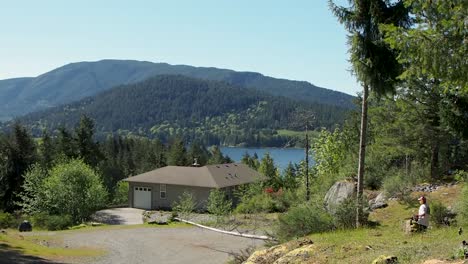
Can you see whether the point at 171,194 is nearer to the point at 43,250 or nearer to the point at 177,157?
the point at 43,250

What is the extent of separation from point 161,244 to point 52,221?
618 inches

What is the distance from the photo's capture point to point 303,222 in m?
16.9

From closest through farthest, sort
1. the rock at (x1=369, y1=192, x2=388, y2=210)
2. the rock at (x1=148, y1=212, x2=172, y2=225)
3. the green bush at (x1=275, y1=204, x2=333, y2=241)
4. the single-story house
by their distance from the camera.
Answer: the green bush at (x1=275, y1=204, x2=333, y2=241), the rock at (x1=369, y1=192, x2=388, y2=210), the rock at (x1=148, y1=212, x2=172, y2=225), the single-story house

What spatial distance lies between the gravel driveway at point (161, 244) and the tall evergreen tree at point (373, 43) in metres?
9.36

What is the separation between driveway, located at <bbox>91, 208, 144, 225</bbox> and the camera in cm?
4172

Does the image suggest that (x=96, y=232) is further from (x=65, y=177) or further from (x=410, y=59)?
(x=410, y=59)

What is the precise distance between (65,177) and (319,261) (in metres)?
36.3

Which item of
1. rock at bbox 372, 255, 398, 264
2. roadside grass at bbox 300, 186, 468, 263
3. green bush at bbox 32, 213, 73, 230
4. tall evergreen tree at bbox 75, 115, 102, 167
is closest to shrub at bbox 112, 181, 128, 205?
tall evergreen tree at bbox 75, 115, 102, 167

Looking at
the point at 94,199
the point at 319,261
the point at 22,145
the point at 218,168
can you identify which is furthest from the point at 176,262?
the point at 22,145

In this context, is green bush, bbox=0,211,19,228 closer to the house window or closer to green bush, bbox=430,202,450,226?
the house window

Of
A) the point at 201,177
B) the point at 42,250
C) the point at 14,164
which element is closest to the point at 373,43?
the point at 42,250

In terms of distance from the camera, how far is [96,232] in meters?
32.2

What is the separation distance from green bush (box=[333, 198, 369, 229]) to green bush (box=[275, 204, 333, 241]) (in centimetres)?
50

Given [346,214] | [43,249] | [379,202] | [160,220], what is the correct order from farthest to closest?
[160,220] < [43,249] < [379,202] < [346,214]
